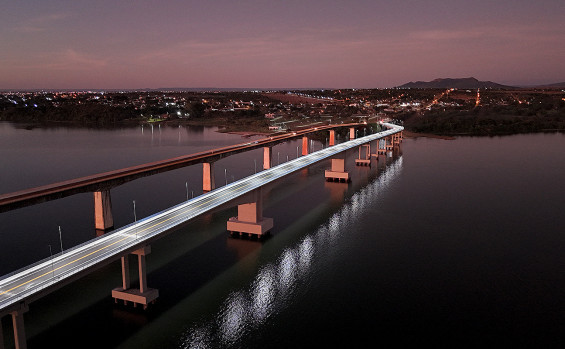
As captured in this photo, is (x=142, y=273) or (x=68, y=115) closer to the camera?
(x=142, y=273)

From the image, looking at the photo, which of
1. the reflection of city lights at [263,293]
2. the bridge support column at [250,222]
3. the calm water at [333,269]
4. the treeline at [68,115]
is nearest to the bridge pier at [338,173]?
the calm water at [333,269]

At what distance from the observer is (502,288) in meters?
33.3

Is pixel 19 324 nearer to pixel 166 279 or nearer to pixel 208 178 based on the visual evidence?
pixel 166 279

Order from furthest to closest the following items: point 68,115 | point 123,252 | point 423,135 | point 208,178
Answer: point 68,115 < point 423,135 < point 208,178 < point 123,252

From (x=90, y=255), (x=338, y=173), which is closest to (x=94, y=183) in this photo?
(x=90, y=255)

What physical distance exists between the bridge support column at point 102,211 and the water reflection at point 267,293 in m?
16.3

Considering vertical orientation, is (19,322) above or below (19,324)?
above

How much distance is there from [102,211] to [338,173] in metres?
38.9

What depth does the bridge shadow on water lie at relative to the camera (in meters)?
26.2

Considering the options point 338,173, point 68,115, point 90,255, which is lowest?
point 338,173

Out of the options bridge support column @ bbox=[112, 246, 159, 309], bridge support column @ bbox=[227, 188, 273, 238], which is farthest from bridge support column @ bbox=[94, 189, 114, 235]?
bridge support column @ bbox=[112, 246, 159, 309]

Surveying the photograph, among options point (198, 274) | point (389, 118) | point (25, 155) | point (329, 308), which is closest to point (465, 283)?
point (329, 308)

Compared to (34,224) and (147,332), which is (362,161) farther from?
(147,332)

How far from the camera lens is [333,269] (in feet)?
119
